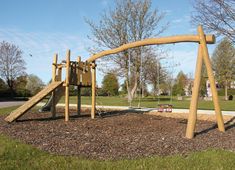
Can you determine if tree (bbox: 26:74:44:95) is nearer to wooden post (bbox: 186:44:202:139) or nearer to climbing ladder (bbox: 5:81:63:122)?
climbing ladder (bbox: 5:81:63:122)

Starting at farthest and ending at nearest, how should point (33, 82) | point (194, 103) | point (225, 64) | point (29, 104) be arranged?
point (33, 82)
point (225, 64)
point (29, 104)
point (194, 103)

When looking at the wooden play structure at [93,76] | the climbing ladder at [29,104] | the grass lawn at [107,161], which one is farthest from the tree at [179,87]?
the grass lawn at [107,161]

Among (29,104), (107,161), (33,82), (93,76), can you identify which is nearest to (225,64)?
(93,76)

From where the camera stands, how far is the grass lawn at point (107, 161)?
502 cm

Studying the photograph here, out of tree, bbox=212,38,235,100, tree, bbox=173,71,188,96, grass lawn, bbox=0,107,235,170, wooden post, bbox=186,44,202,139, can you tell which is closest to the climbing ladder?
grass lawn, bbox=0,107,235,170

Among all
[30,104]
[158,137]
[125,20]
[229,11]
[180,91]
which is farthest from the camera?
[180,91]

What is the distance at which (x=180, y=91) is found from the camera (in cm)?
6738

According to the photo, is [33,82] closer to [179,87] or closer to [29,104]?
[179,87]

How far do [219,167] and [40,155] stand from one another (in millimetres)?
3132

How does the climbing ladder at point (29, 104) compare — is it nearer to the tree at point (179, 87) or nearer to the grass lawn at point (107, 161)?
the grass lawn at point (107, 161)

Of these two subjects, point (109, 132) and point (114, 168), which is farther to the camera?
point (109, 132)

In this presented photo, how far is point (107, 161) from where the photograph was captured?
5387mm

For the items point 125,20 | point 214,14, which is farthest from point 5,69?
point 214,14

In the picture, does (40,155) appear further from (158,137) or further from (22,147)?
(158,137)
